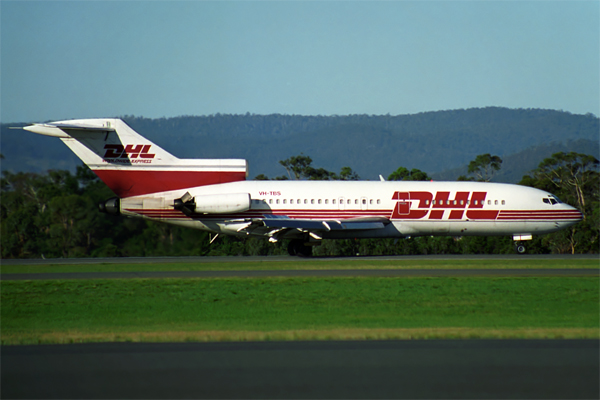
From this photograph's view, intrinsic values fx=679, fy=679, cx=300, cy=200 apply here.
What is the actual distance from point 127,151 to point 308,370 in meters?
26.2

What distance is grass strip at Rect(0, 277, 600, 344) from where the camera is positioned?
43.3 ft

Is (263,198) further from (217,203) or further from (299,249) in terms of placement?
(299,249)

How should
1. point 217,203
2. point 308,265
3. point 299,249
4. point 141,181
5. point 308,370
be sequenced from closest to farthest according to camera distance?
1. point 308,370
2. point 308,265
3. point 217,203
4. point 141,181
5. point 299,249

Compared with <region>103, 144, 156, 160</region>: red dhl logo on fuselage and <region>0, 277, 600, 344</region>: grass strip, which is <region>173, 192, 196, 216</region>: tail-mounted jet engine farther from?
<region>0, 277, 600, 344</region>: grass strip

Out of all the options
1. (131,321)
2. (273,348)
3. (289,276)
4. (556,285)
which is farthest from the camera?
(289,276)

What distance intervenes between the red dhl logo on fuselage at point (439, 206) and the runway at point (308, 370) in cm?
2191

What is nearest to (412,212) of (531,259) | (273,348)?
(531,259)

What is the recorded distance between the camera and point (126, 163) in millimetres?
33812

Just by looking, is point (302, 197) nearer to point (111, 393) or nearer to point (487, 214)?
point (487, 214)

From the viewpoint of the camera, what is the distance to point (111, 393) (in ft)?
28.5

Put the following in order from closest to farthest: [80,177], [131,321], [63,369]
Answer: [63,369] < [131,321] < [80,177]

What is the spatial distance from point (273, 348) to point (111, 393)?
3.32 m

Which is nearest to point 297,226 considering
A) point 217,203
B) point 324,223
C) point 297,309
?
point 324,223

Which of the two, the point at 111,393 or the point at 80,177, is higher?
the point at 80,177
